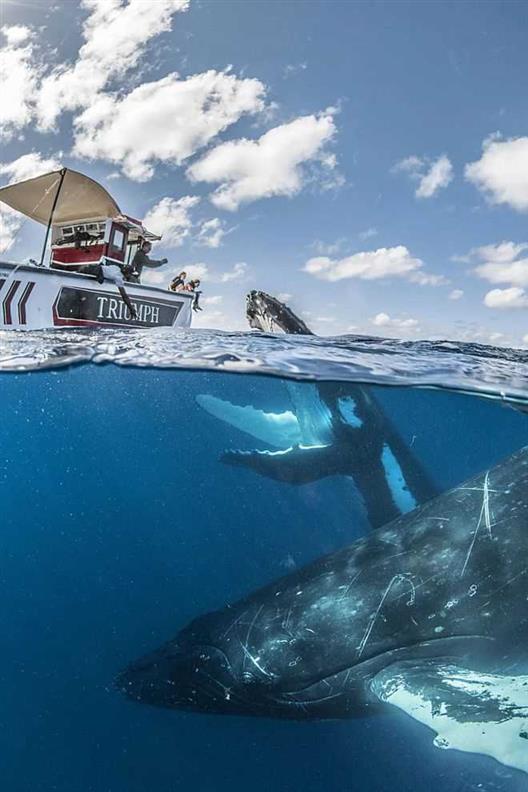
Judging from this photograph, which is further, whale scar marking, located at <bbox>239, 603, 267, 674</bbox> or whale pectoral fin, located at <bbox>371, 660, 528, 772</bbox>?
whale scar marking, located at <bbox>239, 603, 267, 674</bbox>

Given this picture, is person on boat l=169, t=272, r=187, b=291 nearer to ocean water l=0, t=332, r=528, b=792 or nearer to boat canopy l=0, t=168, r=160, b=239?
boat canopy l=0, t=168, r=160, b=239

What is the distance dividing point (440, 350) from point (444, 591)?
413 cm

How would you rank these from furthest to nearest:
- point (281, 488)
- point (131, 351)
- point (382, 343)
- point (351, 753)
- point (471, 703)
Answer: point (281, 488) → point (382, 343) → point (131, 351) → point (351, 753) → point (471, 703)

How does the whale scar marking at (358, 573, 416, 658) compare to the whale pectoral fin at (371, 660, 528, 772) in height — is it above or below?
above

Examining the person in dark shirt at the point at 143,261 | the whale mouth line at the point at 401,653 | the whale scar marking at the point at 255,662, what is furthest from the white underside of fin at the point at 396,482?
the person in dark shirt at the point at 143,261

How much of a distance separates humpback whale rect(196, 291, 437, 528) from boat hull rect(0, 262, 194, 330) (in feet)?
26.4

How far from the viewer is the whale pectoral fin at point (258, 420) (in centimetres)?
863

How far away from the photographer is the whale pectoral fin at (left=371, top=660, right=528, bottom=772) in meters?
4.15

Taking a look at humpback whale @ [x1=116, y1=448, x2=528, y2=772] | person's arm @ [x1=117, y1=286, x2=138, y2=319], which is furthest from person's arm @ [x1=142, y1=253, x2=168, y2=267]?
humpback whale @ [x1=116, y1=448, x2=528, y2=772]

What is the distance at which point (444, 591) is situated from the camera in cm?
437

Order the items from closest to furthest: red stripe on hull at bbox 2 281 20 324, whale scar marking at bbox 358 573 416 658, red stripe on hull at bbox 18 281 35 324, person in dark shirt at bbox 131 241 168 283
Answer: whale scar marking at bbox 358 573 416 658 → red stripe on hull at bbox 2 281 20 324 → red stripe on hull at bbox 18 281 35 324 → person in dark shirt at bbox 131 241 168 283

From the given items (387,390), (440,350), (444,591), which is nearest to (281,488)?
(387,390)

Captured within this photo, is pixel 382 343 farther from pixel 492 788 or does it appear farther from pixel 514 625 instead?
pixel 492 788

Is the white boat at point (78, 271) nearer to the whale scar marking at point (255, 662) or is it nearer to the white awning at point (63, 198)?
the white awning at point (63, 198)
